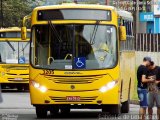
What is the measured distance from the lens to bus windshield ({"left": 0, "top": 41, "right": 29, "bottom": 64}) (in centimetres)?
3856

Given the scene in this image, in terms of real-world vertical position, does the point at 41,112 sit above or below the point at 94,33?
below

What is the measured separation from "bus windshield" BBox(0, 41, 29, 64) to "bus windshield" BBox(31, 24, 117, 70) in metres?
16.5

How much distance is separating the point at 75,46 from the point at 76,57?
1.08 ft

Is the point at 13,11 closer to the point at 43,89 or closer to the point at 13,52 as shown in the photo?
the point at 13,52

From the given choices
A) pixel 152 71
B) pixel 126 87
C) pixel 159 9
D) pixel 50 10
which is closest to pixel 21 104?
pixel 126 87

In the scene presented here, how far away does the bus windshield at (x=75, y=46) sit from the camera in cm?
2183

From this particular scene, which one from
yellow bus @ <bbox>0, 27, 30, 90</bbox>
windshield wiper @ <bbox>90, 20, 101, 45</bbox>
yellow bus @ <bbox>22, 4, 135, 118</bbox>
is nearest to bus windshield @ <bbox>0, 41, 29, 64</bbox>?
yellow bus @ <bbox>0, 27, 30, 90</bbox>

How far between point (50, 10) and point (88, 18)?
1.11 metres

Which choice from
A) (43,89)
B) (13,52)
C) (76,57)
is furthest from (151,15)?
(43,89)

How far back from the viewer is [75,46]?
71.9 ft

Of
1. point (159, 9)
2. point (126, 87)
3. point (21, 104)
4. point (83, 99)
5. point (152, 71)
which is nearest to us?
point (152, 71)

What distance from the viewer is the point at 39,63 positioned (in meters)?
22.1

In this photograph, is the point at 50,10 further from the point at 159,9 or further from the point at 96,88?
the point at 159,9

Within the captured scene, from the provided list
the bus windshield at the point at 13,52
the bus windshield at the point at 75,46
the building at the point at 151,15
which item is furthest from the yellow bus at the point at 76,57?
the building at the point at 151,15
